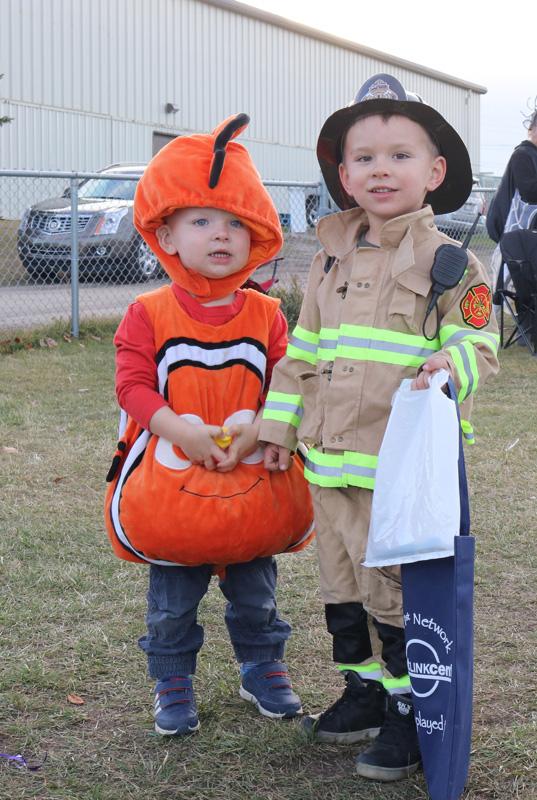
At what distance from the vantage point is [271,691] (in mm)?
2322

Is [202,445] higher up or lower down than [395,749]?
higher up

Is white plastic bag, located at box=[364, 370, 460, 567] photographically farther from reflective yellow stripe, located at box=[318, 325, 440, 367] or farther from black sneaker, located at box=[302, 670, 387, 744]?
black sneaker, located at box=[302, 670, 387, 744]

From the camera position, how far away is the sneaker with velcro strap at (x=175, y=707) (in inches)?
86.3

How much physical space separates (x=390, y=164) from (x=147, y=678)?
1.53m

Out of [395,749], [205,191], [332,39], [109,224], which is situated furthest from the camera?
[332,39]

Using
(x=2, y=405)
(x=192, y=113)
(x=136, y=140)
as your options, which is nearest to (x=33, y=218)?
(x=2, y=405)

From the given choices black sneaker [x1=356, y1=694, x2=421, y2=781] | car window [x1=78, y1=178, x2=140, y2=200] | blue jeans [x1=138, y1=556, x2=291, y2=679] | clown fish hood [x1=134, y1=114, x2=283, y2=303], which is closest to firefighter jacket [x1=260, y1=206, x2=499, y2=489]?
clown fish hood [x1=134, y1=114, x2=283, y2=303]

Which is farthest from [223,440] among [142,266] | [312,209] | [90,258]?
[312,209]

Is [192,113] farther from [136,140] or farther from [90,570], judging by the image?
[90,570]

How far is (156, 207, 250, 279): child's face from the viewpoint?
218cm

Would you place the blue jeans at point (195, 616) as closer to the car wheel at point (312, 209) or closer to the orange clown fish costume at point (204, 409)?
the orange clown fish costume at point (204, 409)

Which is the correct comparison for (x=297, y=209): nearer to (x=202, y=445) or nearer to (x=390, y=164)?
(x=390, y=164)

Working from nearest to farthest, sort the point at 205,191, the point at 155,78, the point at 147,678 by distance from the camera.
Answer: the point at 205,191
the point at 147,678
the point at 155,78

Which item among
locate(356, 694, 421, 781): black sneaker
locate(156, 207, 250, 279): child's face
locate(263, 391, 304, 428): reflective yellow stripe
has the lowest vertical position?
locate(356, 694, 421, 781): black sneaker
